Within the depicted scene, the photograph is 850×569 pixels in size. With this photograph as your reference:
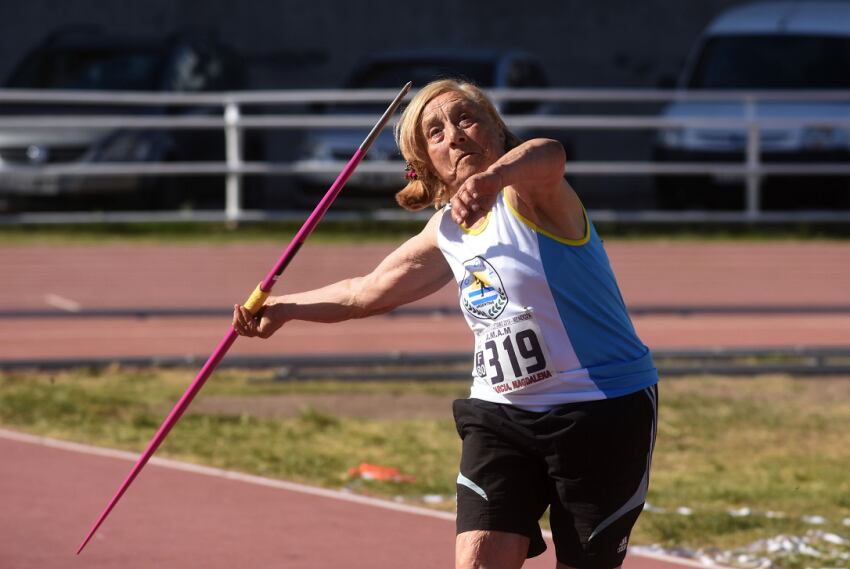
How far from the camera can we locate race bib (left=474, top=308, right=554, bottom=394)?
3973mm

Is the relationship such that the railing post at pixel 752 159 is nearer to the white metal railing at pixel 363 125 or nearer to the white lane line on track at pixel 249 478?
the white metal railing at pixel 363 125

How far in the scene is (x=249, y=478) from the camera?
7.45 m

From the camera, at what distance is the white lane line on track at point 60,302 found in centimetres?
1263

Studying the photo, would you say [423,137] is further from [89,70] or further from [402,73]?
[89,70]

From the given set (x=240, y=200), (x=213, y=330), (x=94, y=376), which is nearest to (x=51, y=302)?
(x=213, y=330)

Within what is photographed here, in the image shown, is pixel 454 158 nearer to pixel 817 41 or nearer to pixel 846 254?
pixel 846 254

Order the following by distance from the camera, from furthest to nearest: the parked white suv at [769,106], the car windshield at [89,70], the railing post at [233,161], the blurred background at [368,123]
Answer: the car windshield at [89,70]
the parked white suv at [769,106]
the railing post at [233,161]
the blurred background at [368,123]

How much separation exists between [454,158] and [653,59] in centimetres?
1946

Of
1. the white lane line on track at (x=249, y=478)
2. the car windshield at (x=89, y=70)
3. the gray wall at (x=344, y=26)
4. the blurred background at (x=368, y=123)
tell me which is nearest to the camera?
the white lane line on track at (x=249, y=478)

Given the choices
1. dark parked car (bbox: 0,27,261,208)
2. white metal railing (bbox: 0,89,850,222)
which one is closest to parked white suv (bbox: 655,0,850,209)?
white metal railing (bbox: 0,89,850,222)

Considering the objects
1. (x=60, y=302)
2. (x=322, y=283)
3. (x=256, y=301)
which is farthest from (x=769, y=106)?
(x=256, y=301)

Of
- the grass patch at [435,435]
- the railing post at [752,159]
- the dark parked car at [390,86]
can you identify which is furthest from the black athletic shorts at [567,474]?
the railing post at [752,159]

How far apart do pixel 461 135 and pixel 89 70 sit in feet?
50.1

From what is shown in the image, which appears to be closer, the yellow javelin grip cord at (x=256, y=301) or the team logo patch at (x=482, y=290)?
the team logo patch at (x=482, y=290)
